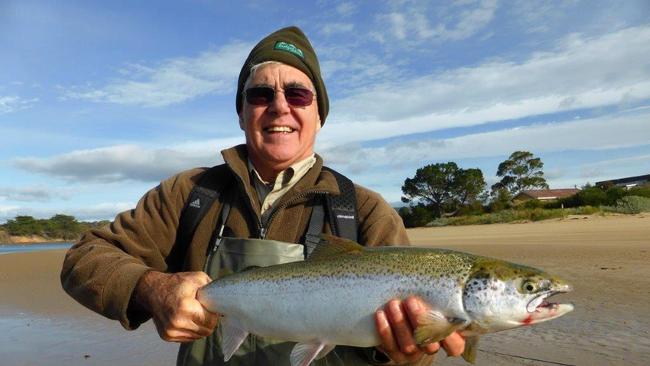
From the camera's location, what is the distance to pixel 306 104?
401 centimetres

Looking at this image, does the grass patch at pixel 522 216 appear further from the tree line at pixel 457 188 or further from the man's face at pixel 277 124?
the man's face at pixel 277 124

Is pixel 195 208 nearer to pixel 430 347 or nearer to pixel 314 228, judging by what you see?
pixel 314 228

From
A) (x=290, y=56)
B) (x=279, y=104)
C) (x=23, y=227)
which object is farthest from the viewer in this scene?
(x=23, y=227)

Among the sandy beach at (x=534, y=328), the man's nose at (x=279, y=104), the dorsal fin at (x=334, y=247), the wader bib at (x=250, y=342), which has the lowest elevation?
the sandy beach at (x=534, y=328)

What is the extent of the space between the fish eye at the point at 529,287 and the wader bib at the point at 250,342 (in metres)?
1.01

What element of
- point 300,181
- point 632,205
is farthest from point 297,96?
point 632,205

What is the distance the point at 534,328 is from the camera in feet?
24.7

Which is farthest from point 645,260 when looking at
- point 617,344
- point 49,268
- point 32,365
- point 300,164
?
point 49,268

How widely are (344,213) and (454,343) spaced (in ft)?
3.76

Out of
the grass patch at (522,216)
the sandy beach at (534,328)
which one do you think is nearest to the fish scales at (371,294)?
the sandy beach at (534,328)

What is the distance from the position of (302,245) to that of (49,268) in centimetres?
2117

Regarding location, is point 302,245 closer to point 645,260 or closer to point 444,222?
point 645,260

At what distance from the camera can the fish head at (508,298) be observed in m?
2.79

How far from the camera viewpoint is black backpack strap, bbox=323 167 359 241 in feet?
11.7
